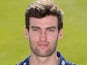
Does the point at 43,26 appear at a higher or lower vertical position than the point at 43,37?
higher

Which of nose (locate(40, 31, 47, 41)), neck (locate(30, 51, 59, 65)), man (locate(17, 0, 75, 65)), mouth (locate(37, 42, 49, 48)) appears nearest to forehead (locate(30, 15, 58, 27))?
man (locate(17, 0, 75, 65))

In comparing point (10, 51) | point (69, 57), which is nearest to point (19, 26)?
point (10, 51)

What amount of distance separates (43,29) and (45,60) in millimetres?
500

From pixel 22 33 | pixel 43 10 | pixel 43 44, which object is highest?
pixel 43 10

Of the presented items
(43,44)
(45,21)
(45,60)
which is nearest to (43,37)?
(43,44)

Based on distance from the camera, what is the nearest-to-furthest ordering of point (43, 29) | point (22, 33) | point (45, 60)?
point (43, 29) < point (45, 60) < point (22, 33)

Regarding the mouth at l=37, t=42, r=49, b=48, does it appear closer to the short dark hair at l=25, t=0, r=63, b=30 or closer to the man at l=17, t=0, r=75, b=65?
the man at l=17, t=0, r=75, b=65

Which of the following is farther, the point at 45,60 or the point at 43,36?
the point at 45,60

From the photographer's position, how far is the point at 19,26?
58.8ft

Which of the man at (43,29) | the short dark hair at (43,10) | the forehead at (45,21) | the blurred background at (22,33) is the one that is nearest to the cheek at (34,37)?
the man at (43,29)

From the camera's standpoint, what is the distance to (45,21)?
25.3 feet

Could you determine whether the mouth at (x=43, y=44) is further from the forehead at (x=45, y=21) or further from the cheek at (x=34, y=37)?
the forehead at (x=45, y=21)

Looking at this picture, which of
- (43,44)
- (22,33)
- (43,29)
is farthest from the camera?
(22,33)

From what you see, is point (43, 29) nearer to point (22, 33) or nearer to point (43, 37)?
point (43, 37)
